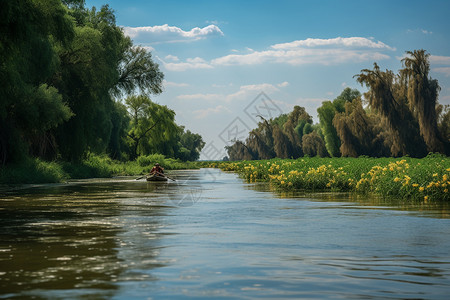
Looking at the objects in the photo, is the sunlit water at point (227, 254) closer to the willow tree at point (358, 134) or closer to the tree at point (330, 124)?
the willow tree at point (358, 134)

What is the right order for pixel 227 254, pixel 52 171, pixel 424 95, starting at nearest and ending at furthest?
pixel 227 254, pixel 52 171, pixel 424 95

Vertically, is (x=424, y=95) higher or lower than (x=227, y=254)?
higher

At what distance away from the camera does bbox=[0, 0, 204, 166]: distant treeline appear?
67.9 ft

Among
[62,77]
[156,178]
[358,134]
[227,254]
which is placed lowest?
[227,254]

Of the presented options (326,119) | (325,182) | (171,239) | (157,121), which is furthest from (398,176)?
(326,119)

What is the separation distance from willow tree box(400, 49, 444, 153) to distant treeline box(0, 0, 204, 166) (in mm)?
23564

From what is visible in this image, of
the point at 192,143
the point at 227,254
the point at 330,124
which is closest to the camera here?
the point at 227,254

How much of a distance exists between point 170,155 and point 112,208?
82.8 m

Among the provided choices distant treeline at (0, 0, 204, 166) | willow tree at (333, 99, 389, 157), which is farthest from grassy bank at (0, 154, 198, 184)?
willow tree at (333, 99, 389, 157)

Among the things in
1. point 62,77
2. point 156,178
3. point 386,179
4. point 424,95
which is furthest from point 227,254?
point 424,95

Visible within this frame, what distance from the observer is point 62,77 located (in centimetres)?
3872

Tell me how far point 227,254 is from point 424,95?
161 feet

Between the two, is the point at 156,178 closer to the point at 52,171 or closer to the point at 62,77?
the point at 52,171

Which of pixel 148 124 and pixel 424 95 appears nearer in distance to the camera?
pixel 424 95
